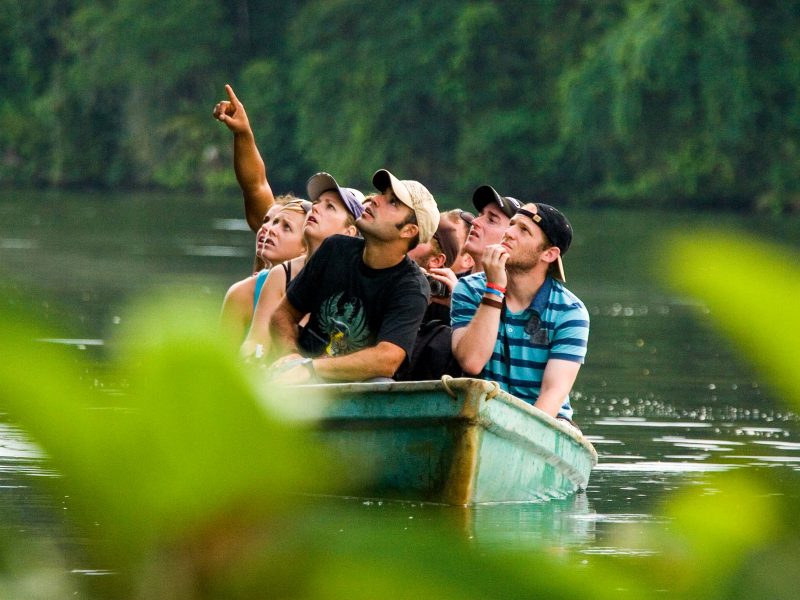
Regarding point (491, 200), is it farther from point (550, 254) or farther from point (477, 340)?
point (477, 340)

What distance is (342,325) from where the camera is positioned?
6.63 meters

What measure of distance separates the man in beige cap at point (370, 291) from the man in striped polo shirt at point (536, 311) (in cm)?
18

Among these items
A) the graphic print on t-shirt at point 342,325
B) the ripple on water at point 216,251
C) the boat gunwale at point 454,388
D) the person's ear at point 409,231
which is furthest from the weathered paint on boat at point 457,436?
the ripple on water at point 216,251

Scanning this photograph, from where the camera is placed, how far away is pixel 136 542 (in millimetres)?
952

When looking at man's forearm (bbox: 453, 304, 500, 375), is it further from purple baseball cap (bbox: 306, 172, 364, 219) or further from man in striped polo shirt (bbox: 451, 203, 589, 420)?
purple baseball cap (bbox: 306, 172, 364, 219)

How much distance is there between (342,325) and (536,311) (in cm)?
66

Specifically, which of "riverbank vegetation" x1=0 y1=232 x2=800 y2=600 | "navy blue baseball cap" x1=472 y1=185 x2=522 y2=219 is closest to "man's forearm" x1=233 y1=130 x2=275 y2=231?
"navy blue baseball cap" x1=472 y1=185 x2=522 y2=219

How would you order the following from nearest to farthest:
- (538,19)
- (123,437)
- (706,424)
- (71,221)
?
(123,437), (706,424), (71,221), (538,19)

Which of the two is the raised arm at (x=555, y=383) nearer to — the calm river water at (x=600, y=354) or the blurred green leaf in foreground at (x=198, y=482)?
the calm river water at (x=600, y=354)

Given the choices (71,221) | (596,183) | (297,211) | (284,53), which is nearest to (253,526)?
(297,211)

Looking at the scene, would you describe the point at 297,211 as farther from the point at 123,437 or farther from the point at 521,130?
the point at 521,130

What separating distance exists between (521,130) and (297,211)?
4328 cm

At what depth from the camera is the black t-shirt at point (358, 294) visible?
6512mm

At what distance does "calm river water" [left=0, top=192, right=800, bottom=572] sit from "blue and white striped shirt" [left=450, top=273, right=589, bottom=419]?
514 mm
